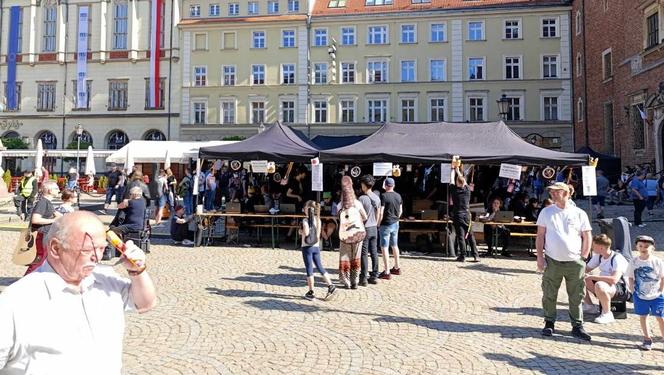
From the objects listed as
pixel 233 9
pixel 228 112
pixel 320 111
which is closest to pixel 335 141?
pixel 320 111

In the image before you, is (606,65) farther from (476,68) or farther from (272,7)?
(272,7)

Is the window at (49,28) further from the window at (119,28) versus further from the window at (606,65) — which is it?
the window at (606,65)

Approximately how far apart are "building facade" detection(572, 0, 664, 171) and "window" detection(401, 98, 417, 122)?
35.4 feet

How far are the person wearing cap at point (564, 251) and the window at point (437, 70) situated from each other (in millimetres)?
30666

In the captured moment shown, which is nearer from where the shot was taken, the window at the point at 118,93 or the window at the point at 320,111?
the window at the point at 320,111

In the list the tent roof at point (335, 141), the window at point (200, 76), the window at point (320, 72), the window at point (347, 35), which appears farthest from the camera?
the window at point (200, 76)

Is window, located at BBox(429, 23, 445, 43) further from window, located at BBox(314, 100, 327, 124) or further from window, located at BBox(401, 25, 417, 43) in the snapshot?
window, located at BBox(314, 100, 327, 124)

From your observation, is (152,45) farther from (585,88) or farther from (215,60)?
(585,88)

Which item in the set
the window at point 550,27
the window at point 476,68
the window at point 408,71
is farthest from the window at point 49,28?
the window at point 550,27

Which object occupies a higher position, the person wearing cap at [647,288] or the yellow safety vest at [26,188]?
the yellow safety vest at [26,188]

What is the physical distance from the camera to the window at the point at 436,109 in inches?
1368

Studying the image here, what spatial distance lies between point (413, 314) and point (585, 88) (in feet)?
101

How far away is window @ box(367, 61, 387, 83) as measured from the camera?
35.4 m

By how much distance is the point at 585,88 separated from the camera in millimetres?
31906
